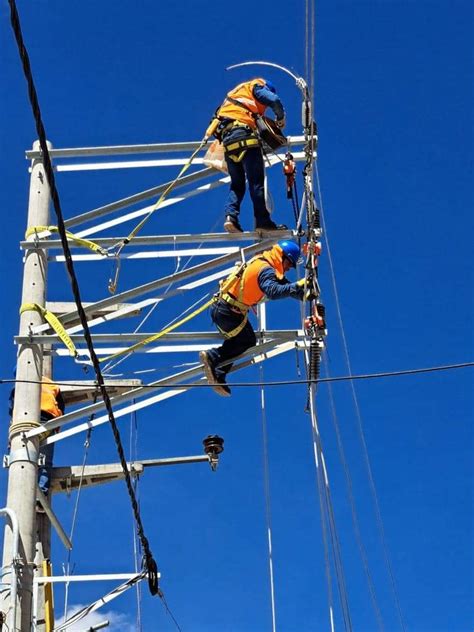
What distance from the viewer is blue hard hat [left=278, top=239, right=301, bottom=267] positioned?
11898 mm

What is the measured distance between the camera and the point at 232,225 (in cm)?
1216

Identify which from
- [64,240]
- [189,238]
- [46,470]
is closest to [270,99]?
[189,238]

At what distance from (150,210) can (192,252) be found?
0.81 metres

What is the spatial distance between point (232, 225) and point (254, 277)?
66 cm

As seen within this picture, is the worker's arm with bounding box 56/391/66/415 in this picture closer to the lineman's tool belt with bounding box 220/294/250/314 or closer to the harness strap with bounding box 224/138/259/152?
the lineman's tool belt with bounding box 220/294/250/314

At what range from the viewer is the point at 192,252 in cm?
1200

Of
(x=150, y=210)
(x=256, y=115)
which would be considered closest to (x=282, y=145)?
(x=256, y=115)

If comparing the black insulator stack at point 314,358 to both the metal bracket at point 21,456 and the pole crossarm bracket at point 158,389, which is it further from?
the metal bracket at point 21,456

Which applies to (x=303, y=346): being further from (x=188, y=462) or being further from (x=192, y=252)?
(x=188, y=462)

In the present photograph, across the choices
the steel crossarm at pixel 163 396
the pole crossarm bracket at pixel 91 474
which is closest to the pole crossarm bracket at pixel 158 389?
the steel crossarm at pixel 163 396

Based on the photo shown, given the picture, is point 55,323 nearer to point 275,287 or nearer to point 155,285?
point 155,285

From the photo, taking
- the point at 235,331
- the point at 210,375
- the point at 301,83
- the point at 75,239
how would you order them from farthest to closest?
the point at 301,83 → the point at 75,239 → the point at 235,331 → the point at 210,375

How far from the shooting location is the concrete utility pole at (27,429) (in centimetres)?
1020

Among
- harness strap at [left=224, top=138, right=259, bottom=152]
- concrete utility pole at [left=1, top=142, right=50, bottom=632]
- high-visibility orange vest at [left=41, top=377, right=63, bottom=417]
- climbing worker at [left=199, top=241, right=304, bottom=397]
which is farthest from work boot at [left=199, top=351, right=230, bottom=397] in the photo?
high-visibility orange vest at [left=41, top=377, right=63, bottom=417]
